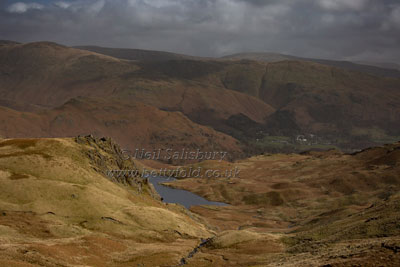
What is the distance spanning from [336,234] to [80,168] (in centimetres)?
6937

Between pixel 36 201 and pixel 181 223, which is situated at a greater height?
pixel 36 201

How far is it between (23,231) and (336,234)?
2612 inches

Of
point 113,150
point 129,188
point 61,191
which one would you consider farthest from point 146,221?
point 113,150

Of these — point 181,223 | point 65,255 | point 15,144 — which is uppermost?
point 15,144

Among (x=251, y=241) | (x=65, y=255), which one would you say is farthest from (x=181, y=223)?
(x=65, y=255)

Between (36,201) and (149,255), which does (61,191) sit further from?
(149,255)

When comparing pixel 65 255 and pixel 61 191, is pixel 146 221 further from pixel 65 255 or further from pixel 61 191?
pixel 65 255

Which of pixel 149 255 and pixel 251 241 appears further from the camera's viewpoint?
pixel 251 241

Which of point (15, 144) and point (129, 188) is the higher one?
point (15, 144)

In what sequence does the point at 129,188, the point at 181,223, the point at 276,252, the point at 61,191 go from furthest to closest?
the point at 129,188 < the point at 181,223 < the point at 61,191 < the point at 276,252

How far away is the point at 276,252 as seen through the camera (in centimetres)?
8800

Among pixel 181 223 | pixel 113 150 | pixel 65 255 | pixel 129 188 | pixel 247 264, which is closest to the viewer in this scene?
pixel 65 255

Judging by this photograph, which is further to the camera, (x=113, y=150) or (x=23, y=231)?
(x=113, y=150)

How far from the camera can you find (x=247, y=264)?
7662 cm
